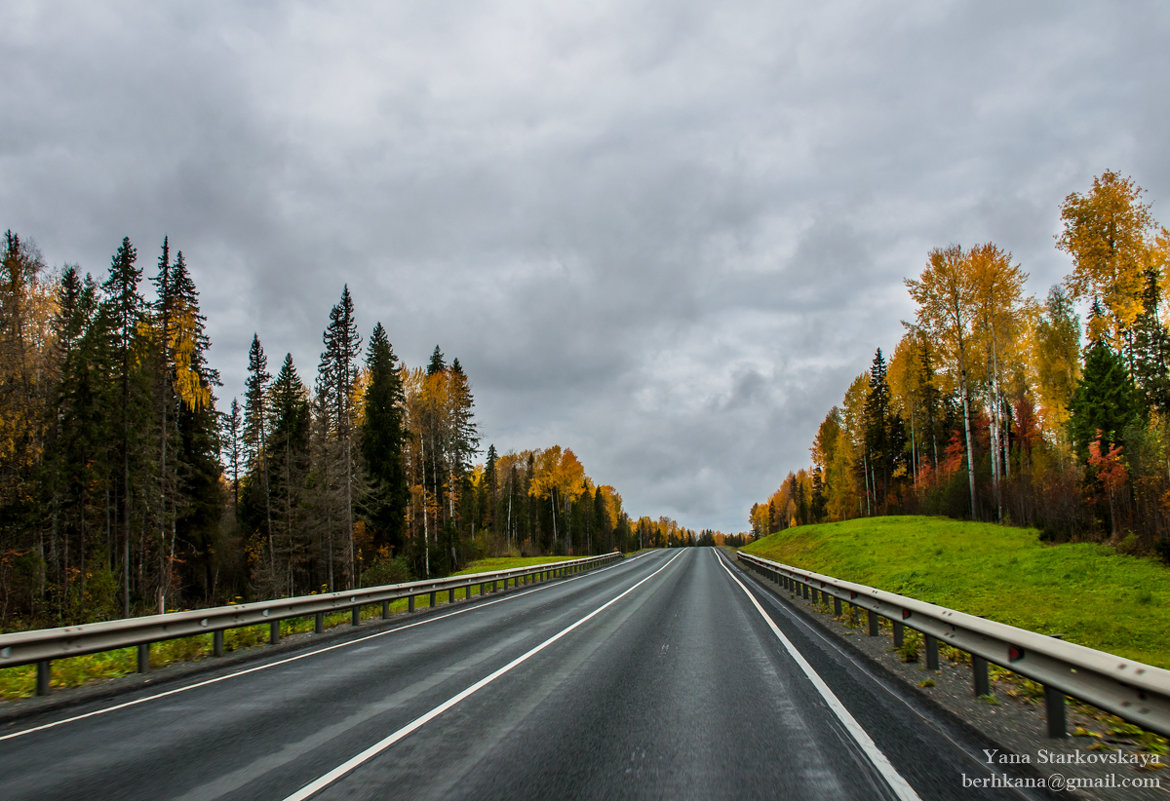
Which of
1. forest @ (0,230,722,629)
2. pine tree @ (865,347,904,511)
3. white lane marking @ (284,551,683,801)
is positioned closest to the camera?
white lane marking @ (284,551,683,801)

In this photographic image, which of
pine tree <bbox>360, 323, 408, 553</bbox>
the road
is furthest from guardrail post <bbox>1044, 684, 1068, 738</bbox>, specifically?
pine tree <bbox>360, 323, 408, 553</bbox>

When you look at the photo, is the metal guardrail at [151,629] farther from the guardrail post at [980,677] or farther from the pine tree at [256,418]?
the pine tree at [256,418]

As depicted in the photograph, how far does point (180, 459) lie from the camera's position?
3155 centimetres

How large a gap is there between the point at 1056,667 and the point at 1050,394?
A: 41.2 m

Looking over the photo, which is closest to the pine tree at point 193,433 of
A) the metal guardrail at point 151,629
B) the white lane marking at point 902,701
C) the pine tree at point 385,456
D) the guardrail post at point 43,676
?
the pine tree at point 385,456

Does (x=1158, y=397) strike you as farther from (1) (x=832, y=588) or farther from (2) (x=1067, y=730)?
(2) (x=1067, y=730)

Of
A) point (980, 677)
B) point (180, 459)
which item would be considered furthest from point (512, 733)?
point (180, 459)

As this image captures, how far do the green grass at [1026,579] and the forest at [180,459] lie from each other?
900 inches

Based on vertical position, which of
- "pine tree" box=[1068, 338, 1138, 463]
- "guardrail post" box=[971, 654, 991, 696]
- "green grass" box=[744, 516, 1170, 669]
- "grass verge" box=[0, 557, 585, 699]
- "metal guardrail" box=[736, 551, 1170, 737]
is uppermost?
"pine tree" box=[1068, 338, 1138, 463]

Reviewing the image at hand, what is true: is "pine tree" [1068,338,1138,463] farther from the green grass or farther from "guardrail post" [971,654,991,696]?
"guardrail post" [971,654,991,696]

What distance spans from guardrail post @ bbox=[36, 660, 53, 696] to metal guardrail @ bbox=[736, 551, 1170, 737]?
34.5ft

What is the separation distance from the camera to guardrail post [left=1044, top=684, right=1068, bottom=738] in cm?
470

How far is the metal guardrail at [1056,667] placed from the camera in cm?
367

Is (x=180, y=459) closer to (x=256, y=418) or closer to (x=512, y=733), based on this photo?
→ (x=256, y=418)
